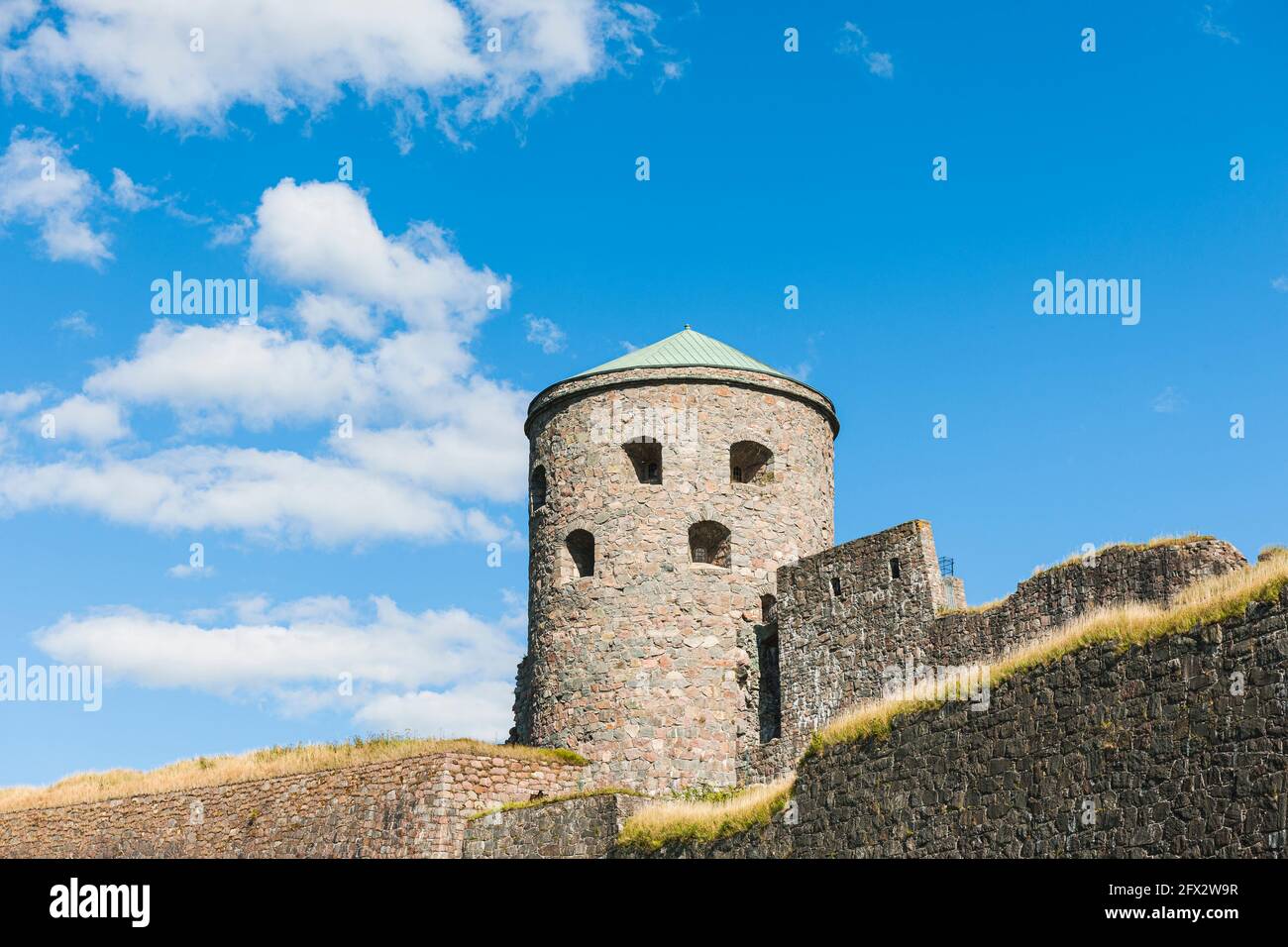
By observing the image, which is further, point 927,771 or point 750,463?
point 750,463

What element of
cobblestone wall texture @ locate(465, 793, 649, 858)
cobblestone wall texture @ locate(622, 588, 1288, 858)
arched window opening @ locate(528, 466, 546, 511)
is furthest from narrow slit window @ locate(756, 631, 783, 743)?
cobblestone wall texture @ locate(622, 588, 1288, 858)

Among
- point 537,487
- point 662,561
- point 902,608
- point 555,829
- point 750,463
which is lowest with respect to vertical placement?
point 555,829

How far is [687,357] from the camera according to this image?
30250mm

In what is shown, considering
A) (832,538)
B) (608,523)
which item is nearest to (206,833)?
(608,523)

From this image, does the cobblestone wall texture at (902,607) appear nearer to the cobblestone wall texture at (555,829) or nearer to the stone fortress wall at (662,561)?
the stone fortress wall at (662,561)

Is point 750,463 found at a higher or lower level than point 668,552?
higher

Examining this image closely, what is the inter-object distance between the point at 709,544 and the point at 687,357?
3.52 m

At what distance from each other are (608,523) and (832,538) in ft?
14.9

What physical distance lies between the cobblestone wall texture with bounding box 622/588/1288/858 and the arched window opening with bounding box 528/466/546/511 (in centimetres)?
1290

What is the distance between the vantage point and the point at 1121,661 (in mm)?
15375

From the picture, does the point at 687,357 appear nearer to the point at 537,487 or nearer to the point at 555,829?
the point at 537,487

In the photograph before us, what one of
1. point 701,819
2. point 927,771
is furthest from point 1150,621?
point 701,819
